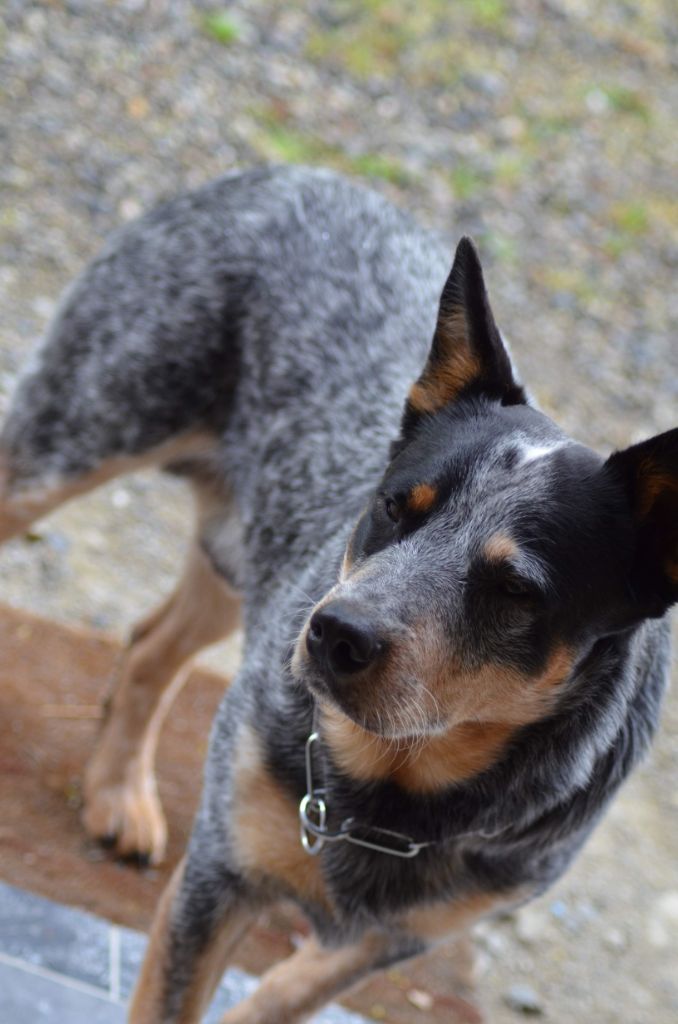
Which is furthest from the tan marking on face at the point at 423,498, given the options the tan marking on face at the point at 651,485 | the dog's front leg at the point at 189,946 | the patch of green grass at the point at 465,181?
the patch of green grass at the point at 465,181

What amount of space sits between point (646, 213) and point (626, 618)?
23.2ft

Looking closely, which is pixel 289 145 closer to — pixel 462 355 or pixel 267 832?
pixel 462 355

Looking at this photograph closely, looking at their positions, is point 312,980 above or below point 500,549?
below

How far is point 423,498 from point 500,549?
20 cm

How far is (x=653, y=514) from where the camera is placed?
2572 mm

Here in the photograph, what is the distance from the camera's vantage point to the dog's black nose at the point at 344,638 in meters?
2.38

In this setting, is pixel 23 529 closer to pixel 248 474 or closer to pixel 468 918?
pixel 248 474

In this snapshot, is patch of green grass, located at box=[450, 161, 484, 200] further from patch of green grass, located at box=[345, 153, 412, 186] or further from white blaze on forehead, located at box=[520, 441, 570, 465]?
white blaze on forehead, located at box=[520, 441, 570, 465]

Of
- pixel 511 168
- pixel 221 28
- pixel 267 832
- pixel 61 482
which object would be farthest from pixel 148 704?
pixel 511 168

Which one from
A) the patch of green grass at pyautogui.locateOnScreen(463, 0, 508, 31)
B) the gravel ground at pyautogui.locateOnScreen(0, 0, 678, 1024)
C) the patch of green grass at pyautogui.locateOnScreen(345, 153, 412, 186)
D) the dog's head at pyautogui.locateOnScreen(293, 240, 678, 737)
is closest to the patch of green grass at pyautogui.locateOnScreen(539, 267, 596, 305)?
the gravel ground at pyautogui.locateOnScreen(0, 0, 678, 1024)

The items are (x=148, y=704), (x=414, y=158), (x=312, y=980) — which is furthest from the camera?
(x=414, y=158)

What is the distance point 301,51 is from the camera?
859 cm

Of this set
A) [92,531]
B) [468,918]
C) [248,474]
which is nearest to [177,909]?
[468,918]

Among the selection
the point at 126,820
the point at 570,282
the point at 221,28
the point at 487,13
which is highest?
the point at 487,13
